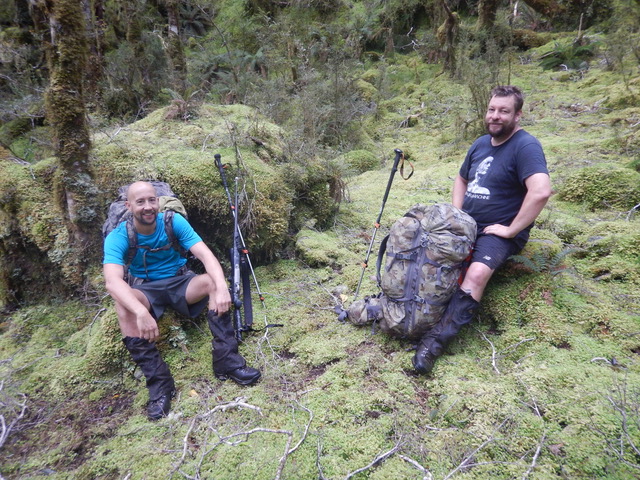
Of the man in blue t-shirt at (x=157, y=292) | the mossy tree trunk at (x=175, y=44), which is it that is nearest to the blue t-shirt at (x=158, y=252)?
the man in blue t-shirt at (x=157, y=292)

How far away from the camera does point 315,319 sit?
12.5 ft

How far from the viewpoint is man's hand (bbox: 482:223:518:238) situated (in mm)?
3012

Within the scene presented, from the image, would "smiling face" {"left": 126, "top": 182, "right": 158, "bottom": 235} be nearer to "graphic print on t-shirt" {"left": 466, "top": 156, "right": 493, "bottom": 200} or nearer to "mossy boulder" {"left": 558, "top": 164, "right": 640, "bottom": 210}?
"graphic print on t-shirt" {"left": 466, "top": 156, "right": 493, "bottom": 200}

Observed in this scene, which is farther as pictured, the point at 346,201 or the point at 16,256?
the point at 346,201

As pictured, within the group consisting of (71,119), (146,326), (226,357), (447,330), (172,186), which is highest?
(71,119)

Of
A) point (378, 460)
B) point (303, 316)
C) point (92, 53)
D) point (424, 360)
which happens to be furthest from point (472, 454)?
point (92, 53)

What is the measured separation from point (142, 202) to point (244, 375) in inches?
69.4

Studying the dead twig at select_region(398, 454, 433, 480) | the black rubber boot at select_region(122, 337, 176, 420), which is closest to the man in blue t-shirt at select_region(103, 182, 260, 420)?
the black rubber boot at select_region(122, 337, 176, 420)

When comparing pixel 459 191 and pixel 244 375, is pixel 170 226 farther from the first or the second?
pixel 459 191

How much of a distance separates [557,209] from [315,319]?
4.02 m

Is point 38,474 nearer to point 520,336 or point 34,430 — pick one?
point 34,430

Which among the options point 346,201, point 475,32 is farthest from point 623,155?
point 475,32

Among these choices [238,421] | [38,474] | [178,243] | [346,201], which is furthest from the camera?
[346,201]

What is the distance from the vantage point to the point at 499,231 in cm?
308
